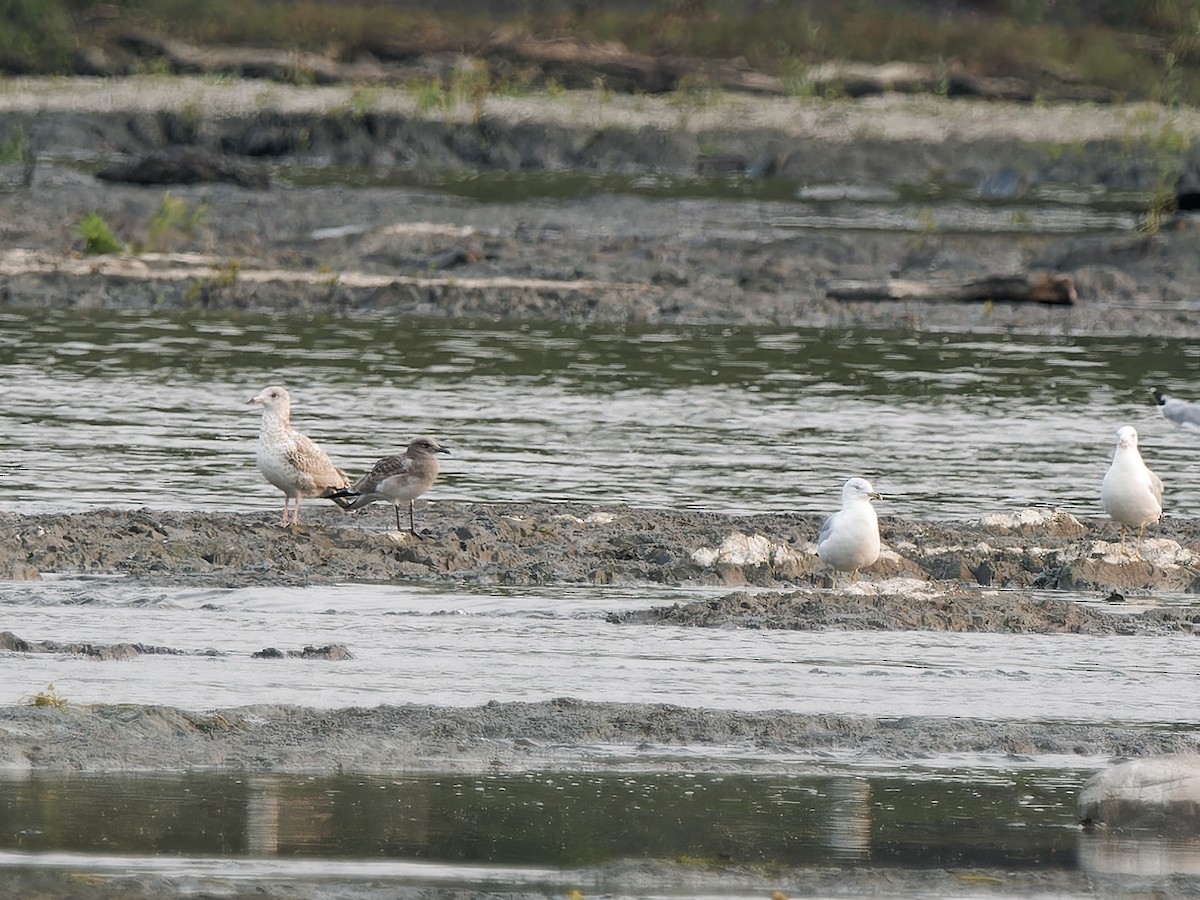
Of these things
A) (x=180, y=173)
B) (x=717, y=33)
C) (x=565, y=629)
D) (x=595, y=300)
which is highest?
(x=717, y=33)

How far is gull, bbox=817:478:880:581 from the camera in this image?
10805 millimetres

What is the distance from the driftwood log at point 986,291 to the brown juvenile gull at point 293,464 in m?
12.7

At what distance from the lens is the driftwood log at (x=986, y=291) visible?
24.4 meters

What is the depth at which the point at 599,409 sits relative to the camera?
58.9 feet

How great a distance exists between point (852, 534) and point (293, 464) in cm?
325

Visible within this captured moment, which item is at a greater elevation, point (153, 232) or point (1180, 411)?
point (153, 232)

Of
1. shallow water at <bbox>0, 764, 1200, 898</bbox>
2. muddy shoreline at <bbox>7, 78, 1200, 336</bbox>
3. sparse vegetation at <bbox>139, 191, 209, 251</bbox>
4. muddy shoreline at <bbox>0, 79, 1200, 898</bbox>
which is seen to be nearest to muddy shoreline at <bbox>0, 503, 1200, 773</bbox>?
muddy shoreline at <bbox>0, 79, 1200, 898</bbox>

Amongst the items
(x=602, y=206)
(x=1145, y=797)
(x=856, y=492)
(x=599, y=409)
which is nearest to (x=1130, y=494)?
(x=856, y=492)

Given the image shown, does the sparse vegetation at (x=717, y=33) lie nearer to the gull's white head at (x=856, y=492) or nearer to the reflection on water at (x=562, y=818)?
the gull's white head at (x=856, y=492)

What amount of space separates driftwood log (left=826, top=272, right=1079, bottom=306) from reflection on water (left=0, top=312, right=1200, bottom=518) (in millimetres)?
1529

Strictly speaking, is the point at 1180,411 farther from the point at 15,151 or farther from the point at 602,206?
the point at 15,151

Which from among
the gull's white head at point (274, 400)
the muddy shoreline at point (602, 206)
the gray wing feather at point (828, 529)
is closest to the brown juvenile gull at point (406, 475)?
the gull's white head at point (274, 400)

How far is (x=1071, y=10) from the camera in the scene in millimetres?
54062

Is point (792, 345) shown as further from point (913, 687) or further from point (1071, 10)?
point (1071, 10)
